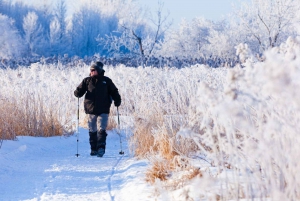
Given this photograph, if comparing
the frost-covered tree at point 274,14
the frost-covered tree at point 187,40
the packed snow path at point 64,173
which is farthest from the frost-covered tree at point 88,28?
the packed snow path at point 64,173

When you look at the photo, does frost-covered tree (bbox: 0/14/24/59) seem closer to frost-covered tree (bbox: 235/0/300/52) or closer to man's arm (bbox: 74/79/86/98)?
frost-covered tree (bbox: 235/0/300/52)

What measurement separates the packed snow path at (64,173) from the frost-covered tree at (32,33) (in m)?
49.4

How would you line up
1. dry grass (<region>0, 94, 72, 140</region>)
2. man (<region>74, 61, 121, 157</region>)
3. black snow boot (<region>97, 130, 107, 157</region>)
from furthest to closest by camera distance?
dry grass (<region>0, 94, 72, 140</region>), man (<region>74, 61, 121, 157</region>), black snow boot (<region>97, 130, 107, 157</region>)

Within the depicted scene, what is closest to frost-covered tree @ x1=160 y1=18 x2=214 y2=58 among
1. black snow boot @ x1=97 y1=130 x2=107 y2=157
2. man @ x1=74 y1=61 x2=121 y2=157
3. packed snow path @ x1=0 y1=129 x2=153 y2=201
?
man @ x1=74 y1=61 x2=121 y2=157

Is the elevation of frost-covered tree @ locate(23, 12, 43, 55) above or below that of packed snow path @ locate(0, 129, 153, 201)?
above

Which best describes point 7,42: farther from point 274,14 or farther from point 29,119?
point 29,119

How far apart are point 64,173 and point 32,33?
53.2 metres

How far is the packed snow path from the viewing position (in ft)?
18.3

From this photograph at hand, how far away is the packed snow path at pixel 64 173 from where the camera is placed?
18.3 feet

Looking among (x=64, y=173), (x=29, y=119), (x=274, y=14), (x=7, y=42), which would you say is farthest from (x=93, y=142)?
(x=7, y=42)

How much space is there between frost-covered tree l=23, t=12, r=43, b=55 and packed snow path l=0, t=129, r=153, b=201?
49.4 metres

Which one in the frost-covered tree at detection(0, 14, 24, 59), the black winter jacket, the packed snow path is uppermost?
the frost-covered tree at detection(0, 14, 24, 59)

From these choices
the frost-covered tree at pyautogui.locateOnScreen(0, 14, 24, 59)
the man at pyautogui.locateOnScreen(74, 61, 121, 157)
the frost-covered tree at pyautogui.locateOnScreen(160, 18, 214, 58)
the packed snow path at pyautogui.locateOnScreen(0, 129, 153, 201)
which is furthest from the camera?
the frost-covered tree at pyautogui.locateOnScreen(160, 18, 214, 58)

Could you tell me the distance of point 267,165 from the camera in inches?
101
